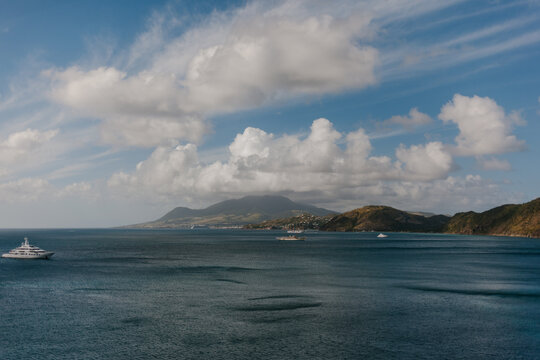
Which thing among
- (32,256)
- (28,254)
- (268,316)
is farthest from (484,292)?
(28,254)

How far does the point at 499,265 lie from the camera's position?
167375mm

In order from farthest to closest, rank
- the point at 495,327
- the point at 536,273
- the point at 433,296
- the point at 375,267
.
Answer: the point at 375,267 < the point at 536,273 < the point at 433,296 < the point at 495,327

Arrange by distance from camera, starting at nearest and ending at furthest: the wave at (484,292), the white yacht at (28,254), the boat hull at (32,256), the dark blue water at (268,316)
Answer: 1. the dark blue water at (268,316)
2. the wave at (484,292)
3. the boat hull at (32,256)
4. the white yacht at (28,254)

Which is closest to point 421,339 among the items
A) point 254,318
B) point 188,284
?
point 254,318

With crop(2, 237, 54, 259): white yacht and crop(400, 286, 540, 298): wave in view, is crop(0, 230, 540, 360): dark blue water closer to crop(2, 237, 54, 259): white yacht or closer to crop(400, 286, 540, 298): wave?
crop(400, 286, 540, 298): wave

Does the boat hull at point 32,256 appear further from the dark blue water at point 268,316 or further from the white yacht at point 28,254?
the dark blue water at point 268,316

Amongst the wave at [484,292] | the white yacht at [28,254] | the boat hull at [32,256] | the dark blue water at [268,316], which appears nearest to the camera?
the dark blue water at [268,316]

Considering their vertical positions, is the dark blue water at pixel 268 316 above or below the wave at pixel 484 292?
above

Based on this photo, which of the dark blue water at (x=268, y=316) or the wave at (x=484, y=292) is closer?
the dark blue water at (x=268, y=316)

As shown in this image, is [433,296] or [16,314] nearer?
[16,314]

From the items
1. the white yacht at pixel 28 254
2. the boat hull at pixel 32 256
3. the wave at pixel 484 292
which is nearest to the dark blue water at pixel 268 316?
the wave at pixel 484 292

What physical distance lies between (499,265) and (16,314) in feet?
563

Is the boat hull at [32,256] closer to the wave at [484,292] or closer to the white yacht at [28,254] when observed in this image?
the white yacht at [28,254]

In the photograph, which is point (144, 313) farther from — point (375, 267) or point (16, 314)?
point (375, 267)
